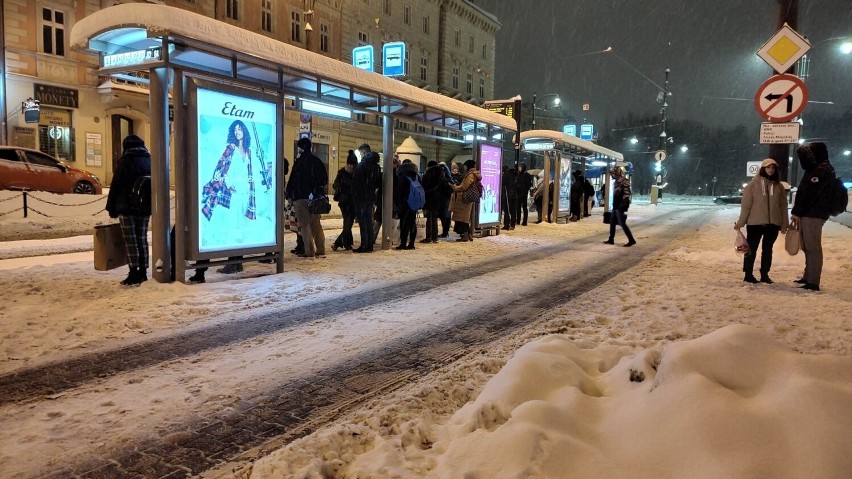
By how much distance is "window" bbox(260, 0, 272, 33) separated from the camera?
3059 centimetres

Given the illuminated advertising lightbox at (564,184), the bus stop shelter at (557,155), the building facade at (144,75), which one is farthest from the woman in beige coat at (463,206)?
the illuminated advertising lightbox at (564,184)

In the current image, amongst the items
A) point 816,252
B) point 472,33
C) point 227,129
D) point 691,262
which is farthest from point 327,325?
point 472,33

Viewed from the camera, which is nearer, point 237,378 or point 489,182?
point 237,378

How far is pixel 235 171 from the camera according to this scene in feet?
26.2

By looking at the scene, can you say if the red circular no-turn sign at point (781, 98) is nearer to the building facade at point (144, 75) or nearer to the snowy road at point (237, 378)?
the snowy road at point (237, 378)

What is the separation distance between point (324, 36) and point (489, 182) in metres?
23.6

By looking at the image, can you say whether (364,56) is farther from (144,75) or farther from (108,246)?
(108,246)

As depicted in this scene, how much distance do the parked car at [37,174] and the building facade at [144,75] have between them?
3535 mm

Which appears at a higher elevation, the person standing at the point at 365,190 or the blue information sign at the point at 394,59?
the blue information sign at the point at 394,59

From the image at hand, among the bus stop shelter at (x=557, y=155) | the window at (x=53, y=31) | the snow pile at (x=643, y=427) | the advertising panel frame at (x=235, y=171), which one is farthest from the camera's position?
the window at (x=53, y=31)

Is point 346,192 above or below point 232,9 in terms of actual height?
below

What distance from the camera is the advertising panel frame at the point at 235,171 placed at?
7309 millimetres

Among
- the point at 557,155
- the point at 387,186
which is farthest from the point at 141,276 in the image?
the point at 557,155

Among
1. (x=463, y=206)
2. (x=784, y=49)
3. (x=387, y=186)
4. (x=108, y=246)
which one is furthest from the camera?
(x=463, y=206)
